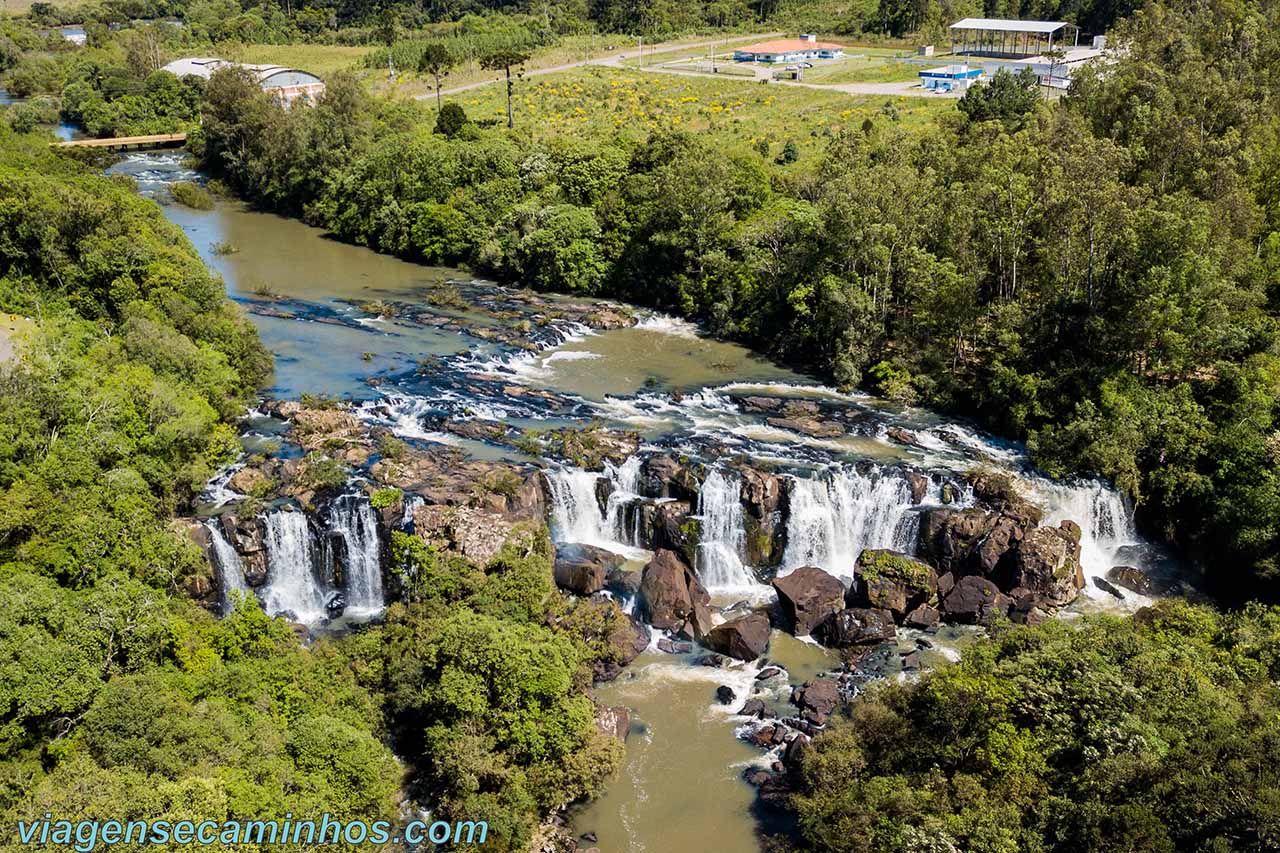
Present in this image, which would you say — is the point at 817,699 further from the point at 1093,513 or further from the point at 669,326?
the point at 669,326

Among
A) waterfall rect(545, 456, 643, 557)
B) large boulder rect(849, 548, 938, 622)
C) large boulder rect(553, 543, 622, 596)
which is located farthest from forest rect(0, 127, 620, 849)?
large boulder rect(849, 548, 938, 622)

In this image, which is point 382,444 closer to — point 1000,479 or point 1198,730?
point 1000,479

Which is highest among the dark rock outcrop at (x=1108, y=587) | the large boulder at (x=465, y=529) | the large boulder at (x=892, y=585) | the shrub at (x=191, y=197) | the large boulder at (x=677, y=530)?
the shrub at (x=191, y=197)

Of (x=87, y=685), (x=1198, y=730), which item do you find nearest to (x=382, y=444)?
(x=87, y=685)

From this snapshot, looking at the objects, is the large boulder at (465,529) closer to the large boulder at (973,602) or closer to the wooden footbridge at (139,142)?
the large boulder at (973,602)

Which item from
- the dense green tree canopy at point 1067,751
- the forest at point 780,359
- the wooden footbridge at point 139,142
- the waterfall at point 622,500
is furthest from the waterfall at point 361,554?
the wooden footbridge at point 139,142

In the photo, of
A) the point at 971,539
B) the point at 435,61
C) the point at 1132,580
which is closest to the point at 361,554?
the point at 971,539
